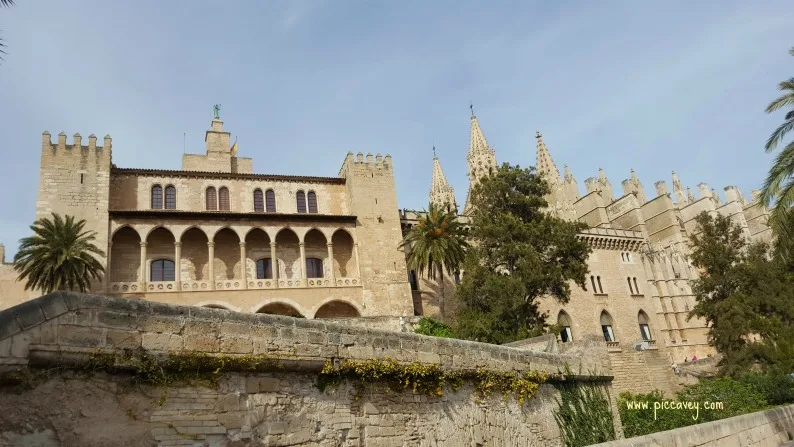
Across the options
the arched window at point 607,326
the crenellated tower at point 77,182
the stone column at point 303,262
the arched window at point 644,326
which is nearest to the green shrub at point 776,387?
the arched window at point 607,326

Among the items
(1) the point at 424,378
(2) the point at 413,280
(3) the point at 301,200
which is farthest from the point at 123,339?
(2) the point at 413,280

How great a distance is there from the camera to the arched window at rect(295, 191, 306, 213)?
119ft

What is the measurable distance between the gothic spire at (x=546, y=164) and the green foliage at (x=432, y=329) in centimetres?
3386

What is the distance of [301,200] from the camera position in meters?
36.6

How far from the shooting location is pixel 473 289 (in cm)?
2750

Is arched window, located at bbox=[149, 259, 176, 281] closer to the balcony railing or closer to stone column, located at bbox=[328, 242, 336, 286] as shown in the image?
the balcony railing

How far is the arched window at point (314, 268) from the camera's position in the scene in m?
34.3

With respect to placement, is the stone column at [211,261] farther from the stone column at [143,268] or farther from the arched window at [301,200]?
the arched window at [301,200]

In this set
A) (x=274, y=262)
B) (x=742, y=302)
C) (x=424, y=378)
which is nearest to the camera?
(x=424, y=378)

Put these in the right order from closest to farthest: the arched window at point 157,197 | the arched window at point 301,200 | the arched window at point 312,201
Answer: the arched window at point 157,197 < the arched window at point 301,200 < the arched window at point 312,201

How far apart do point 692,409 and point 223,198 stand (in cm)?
2701

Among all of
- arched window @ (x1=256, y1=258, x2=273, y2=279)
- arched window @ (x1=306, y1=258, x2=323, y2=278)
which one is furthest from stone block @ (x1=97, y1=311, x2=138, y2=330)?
arched window @ (x1=306, y1=258, x2=323, y2=278)

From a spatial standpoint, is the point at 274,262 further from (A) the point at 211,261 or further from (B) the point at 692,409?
(B) the point at 692,409

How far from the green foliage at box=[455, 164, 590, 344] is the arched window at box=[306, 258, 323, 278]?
9.55 metres
